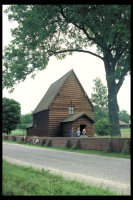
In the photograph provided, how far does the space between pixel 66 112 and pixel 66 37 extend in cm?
1328

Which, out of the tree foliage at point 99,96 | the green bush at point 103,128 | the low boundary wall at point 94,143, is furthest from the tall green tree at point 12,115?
the tree foliage at point 99,96

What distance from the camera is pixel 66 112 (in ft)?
107

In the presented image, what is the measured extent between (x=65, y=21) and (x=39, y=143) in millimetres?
16547

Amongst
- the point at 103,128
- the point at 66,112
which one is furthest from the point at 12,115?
the point at 103,128

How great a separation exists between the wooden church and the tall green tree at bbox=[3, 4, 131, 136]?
1037cm

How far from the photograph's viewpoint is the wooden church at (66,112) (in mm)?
30625

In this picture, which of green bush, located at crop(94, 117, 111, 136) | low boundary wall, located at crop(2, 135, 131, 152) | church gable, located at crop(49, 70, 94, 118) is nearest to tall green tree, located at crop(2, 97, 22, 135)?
church gable, located at crop(49, 70, 94, 118)

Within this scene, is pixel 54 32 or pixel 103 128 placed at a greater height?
pixel 54 32

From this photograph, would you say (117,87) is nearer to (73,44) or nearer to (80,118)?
(73,44)

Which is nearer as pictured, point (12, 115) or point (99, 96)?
point (12, 115)

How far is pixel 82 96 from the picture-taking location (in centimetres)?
3419

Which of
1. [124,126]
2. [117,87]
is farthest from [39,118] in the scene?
[124,126]

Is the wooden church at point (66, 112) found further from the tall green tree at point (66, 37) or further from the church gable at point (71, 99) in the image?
the tall green tree at point (66, 37)

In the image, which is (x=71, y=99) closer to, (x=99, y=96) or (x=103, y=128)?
(x=103, y=128)
